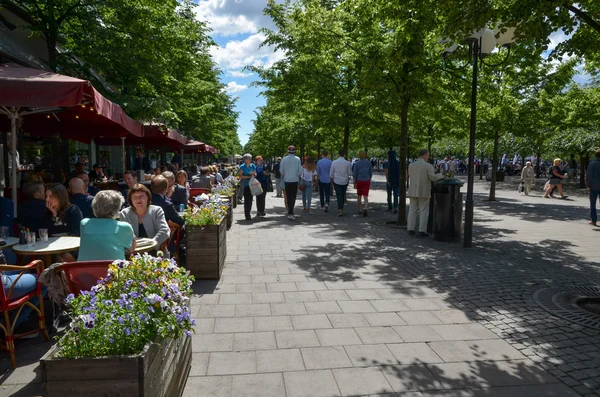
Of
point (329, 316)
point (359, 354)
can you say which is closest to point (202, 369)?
point (359, 354)

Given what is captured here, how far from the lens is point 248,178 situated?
11938 mm

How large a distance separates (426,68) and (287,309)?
6.98 meters

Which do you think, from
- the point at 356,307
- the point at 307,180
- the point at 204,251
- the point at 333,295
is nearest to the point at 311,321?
→ the point at 356,307

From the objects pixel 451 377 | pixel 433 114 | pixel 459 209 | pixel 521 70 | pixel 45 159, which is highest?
pixel 521 70

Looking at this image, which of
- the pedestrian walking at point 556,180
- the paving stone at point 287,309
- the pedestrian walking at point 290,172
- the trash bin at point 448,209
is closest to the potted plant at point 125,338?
the paving stone at point 287,309

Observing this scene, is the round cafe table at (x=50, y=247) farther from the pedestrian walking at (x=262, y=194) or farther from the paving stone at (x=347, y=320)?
the pedestrian walking at (x=262, y=194)

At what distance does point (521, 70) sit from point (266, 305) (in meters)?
15.2

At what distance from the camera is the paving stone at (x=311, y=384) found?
3.14 metres

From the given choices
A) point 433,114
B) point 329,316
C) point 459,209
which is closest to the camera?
point 329,316

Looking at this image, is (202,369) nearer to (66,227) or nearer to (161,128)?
(66,227)

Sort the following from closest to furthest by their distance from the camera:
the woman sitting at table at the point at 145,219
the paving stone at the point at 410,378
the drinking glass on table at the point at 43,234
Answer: the paving stone at the point at 410,378 < the drinking glass on table at the point at 43,234 < the woman sitting at table at the point at 145,219

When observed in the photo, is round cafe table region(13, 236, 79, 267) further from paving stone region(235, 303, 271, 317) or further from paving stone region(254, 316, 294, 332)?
paving stone region(254, 316, 294, 332)

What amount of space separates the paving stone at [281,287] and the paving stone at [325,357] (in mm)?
1762

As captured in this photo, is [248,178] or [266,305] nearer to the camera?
[266,305]
